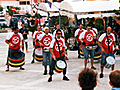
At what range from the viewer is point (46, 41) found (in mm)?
11969

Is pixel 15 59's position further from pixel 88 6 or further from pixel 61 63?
pixel 88 6

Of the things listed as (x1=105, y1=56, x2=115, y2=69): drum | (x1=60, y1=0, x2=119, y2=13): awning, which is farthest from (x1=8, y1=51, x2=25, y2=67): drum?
(x1=60, y1=0, x2=119, y2=13): awning

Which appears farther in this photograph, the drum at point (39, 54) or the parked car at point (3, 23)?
the parked car at point (3, 23)

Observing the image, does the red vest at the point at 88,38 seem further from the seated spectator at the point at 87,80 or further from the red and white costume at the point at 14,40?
the seated spectator at the point at 87,80

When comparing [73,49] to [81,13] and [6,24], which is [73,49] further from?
[6,24]

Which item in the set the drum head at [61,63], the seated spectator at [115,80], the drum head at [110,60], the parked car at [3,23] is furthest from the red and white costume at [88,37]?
the parked car at [3,23]

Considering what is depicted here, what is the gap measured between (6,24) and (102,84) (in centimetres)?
3507

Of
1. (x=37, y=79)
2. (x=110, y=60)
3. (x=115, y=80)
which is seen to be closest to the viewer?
(x=115, y=80)

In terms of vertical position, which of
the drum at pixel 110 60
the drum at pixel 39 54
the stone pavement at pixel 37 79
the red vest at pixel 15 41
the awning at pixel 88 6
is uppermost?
the awning at pixel 88 6

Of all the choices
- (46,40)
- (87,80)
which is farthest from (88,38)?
(87,80)

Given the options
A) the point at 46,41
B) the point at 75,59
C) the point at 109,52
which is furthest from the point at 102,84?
the point at 75,59

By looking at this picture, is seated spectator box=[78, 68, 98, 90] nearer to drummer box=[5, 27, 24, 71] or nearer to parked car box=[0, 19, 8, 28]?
drummer box=[5, 27, 24, 71]

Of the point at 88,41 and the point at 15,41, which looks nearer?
the point at 88,41

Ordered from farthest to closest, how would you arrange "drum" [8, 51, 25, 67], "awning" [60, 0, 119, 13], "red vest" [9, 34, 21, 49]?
"awning" [60, 0, 119, 13]
"drum" [8, 51, 25, 67]
"red vest" [9, 34, 21, 49]
